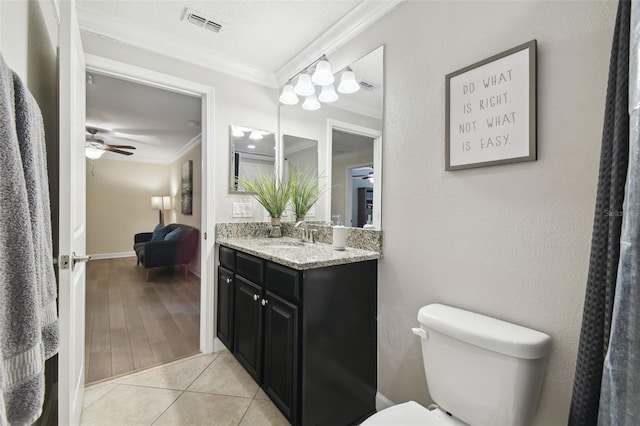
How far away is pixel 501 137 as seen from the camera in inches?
45.3

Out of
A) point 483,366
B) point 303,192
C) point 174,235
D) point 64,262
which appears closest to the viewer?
point 483,366

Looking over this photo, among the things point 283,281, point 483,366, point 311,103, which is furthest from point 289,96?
point 483,366

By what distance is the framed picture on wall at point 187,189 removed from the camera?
16.8ft

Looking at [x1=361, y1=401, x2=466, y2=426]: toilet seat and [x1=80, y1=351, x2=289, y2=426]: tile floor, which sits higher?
[x1=361, y1=401, x2=466, y2=426]: toilet seat

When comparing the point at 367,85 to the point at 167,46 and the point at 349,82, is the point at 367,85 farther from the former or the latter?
the point at 167,46

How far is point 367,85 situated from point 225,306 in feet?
5.82

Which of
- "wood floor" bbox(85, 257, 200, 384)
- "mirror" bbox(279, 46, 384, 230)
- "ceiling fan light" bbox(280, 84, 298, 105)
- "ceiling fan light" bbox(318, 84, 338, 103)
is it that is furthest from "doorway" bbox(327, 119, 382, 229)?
"wood floor" bbox(85, 257, 200, 384)

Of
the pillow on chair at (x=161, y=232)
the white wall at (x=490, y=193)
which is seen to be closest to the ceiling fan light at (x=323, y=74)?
the white wall at (x=490, y=193)

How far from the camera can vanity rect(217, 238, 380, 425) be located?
137 cm

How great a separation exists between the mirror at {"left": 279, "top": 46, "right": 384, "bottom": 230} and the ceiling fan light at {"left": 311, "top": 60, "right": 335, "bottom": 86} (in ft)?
0.27

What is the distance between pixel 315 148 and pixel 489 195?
53.9 inches

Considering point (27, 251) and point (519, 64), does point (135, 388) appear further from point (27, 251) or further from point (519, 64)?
point (519, 64)

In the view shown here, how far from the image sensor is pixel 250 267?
1780 millimetres

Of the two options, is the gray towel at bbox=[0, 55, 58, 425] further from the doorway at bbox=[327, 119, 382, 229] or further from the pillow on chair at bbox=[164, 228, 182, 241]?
the pillow on chair at bbox=[164, 228, 182, 241]
